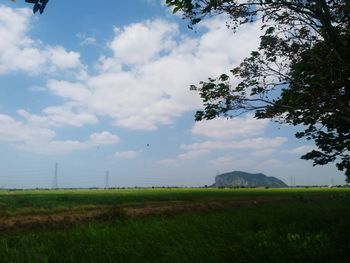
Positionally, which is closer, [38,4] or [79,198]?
[38,4]

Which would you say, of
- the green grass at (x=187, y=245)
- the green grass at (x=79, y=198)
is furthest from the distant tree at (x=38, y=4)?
the green grass at (x=79, y=198)

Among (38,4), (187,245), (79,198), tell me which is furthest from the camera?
(79,198)

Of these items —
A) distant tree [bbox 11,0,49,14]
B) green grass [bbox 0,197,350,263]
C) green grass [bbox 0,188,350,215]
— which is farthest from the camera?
green grass [bbox 0,188,350,215]

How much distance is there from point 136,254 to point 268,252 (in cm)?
299

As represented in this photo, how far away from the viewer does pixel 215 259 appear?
30.2 feet

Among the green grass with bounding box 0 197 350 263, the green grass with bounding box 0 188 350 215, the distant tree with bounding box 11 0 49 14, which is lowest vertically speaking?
the green grass with bounding box 0 197 350 263

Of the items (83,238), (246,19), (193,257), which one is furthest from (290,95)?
(83,238)

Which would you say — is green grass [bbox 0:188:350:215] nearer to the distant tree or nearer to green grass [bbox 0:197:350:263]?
green grass [bbox 0:197:350:263]

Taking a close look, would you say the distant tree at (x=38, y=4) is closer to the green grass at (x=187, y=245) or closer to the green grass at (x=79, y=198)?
the green grass at (x=187, y=245)

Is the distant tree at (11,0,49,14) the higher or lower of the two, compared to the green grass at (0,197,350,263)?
higher

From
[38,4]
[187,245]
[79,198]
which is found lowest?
[187,245]

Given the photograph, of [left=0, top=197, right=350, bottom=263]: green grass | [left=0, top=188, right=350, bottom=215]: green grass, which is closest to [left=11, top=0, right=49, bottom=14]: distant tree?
[left=0, top=197, right=350, bottom=263]: green grass

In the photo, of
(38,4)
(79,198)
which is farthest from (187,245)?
(79,198)

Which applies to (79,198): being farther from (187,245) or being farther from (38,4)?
(38,4)
